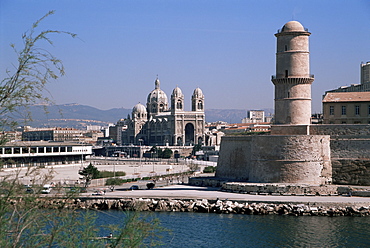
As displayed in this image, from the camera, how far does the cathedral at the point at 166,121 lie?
118m

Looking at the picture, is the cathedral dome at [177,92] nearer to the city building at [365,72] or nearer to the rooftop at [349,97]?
the city building at [365,72]

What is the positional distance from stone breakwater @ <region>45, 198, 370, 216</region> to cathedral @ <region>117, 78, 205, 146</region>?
83151mm

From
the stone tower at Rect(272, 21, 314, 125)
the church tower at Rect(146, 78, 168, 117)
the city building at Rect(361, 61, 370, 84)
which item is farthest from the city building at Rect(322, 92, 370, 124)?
the church tower at Rect(146, 78, 168, 117)

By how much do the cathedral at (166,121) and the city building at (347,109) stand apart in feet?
260

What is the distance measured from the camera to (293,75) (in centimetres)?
3631

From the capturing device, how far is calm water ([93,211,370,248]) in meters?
24.0

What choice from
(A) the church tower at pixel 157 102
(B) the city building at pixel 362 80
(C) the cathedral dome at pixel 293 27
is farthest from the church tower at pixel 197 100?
(C) the cathedral dome at pixel 293 27

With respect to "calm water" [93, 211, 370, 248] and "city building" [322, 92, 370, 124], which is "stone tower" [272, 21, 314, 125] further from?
"calm water" [93, 211, 370, 248]

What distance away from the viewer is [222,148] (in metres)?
41.3

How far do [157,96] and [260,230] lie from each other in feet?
344

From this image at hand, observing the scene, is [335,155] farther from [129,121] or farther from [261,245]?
[129,121]

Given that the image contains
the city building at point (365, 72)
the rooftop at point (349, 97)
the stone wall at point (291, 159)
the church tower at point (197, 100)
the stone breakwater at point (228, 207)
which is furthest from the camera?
the church tower at point (197, 100)

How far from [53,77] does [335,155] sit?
28.4m

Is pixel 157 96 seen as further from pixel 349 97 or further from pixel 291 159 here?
pixel 291 159
